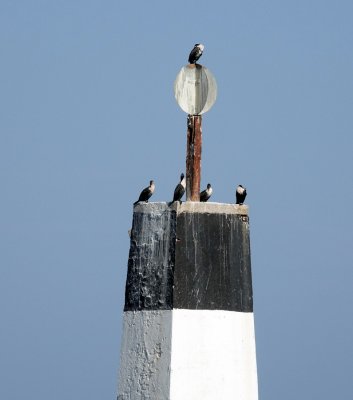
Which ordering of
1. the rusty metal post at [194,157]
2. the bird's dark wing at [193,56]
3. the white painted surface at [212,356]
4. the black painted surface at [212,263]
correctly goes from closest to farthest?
the white painted surface at [212,356]
the black painted surface at [212,263]
the rusty metal post at [194,157]
the bird's dark wing at [193,56]

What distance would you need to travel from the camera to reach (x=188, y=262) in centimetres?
792

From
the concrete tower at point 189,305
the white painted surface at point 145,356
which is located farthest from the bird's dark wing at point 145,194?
the white painted surface at point 145,356

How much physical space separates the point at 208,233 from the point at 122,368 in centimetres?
129

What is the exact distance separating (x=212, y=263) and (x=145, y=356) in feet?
2.92

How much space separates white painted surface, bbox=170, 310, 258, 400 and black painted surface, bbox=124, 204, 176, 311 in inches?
10.1

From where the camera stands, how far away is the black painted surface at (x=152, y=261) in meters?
7.91

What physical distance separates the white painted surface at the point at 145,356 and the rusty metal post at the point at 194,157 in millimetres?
1050

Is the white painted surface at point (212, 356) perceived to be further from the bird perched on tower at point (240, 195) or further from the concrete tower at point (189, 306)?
the bird perched on tower at point (240, 195)

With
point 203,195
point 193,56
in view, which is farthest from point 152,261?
point 193,56

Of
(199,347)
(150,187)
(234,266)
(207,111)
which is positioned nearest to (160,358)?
(199,347)

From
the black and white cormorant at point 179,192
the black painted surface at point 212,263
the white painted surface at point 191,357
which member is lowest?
the white painted surface at point 191,357

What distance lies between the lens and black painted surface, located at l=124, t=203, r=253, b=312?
25.9 feet

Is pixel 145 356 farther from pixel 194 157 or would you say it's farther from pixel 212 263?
pixel 194 157

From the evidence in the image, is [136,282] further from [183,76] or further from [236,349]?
[183,76]
